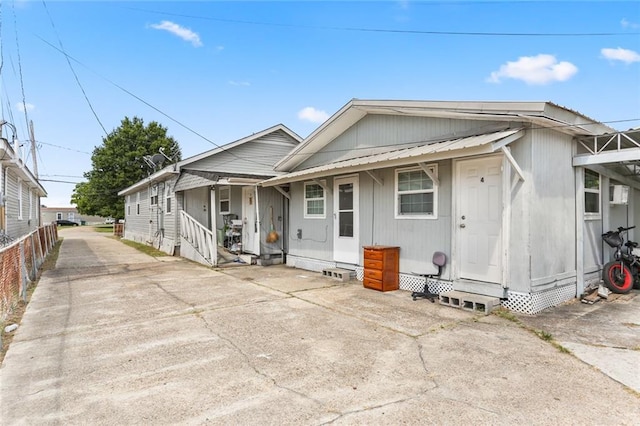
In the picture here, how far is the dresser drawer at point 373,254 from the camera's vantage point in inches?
272

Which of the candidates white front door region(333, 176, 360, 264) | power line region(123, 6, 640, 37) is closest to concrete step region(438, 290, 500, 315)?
white front door region(333, 176, 360, 264)

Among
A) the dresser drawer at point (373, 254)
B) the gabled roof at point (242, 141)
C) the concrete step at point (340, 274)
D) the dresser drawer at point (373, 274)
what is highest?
the gabled roof at point (242, 141)

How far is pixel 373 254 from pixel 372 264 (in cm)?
21

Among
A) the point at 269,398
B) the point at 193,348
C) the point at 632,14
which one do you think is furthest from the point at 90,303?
the point at 632,14

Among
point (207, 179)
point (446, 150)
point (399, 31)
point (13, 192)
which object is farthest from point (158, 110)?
point (446, 150)

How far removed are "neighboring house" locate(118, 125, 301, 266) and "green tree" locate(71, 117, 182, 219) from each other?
18.2 m

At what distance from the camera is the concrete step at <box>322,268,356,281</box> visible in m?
8.03

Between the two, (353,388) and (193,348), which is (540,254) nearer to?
(353,388)

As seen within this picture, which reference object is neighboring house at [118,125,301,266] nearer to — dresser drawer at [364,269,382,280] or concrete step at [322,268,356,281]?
concrete step at [322,268,356,281]

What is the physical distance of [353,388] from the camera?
118 inches

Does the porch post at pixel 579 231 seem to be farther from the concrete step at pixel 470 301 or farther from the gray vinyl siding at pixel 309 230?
the gray vinyl siding at pixel 309 230

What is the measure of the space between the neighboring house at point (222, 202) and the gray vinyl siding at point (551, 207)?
7.14 m

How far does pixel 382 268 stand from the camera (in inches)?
269

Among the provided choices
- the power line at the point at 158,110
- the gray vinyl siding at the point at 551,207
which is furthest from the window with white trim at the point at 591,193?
the power line at the point at 158,110
